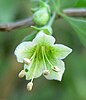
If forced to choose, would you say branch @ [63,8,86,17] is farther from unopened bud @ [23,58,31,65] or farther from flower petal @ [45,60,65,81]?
unopened bud @ [23,58,31,65]

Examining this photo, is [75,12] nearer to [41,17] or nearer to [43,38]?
[41,17]

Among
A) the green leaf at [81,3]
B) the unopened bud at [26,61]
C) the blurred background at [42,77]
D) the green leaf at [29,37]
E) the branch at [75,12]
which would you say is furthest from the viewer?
the blurred background at [42,77]

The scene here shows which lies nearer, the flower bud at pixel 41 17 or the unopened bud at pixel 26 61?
the unopened bud at pixel 26 61

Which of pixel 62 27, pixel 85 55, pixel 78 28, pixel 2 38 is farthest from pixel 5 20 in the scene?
pixel 78 28

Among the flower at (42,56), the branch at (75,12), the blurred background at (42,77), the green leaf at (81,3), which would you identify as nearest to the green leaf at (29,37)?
the flower at (42,56)

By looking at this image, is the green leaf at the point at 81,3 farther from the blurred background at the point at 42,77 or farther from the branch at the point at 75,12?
the blurred background at the point at 42,77

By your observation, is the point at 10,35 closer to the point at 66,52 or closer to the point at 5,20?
the point at 5,20
